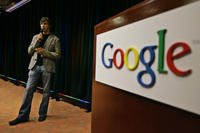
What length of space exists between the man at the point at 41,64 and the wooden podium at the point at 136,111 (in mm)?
1611

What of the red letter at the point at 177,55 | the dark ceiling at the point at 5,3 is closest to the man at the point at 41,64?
the red letter at the point at 177,55

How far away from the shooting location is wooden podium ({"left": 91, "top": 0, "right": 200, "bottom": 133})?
0.74 meters

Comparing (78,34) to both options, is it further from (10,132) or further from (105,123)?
(105,123)

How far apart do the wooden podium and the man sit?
161 centimetres

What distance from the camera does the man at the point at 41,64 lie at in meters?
2.87

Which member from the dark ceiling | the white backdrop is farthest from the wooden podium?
the dark ceiling

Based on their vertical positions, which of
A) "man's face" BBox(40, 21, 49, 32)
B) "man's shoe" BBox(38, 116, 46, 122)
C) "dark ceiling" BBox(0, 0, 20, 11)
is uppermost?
"dark ceiling" BBox(0, 0, 20, 11)

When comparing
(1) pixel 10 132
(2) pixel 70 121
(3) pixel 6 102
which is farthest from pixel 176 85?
(3) pixel 6 102

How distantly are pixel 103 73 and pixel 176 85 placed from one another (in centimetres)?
54

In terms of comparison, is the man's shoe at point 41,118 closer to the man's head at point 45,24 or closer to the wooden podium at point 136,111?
the man's head at point 45,24

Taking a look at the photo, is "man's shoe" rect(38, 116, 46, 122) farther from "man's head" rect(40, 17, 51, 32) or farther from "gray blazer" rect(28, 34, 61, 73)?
"man's head" rect(40, 17, 51, 32)

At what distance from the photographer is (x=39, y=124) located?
9.51 ft

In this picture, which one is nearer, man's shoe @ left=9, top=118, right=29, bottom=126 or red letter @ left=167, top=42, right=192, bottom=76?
red letter @ left=167, top=42, right=192, bottom=76

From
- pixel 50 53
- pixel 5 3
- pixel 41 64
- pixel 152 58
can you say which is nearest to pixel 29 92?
pixel 41 64
